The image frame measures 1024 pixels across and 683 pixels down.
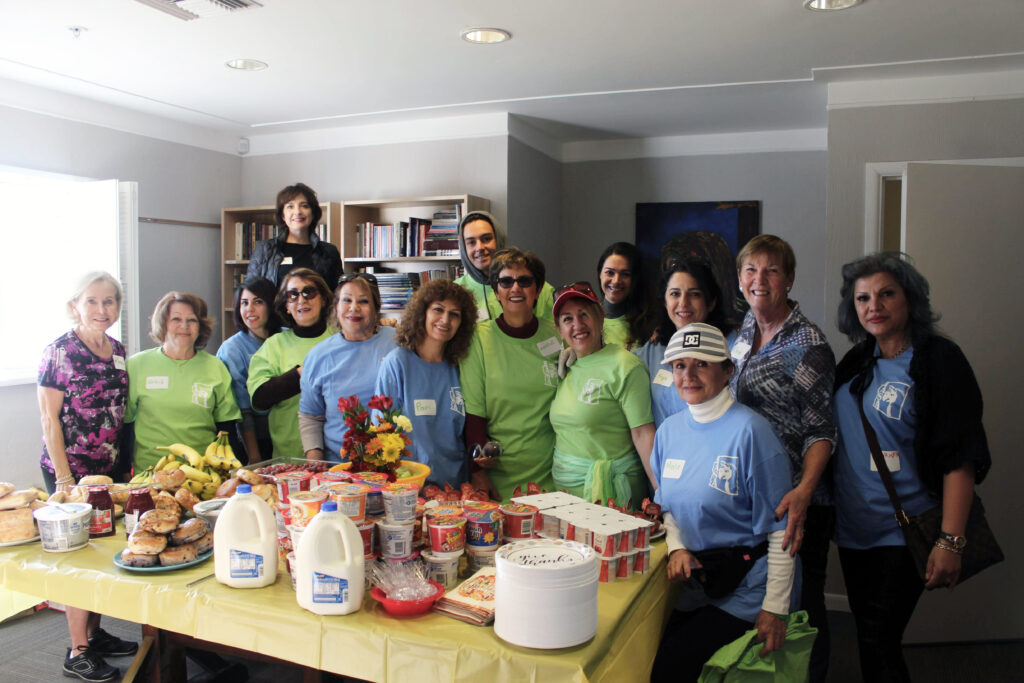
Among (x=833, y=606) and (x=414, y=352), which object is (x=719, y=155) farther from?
(x=414, y=352)

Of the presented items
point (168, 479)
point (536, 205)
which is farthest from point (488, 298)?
point (536, 205)

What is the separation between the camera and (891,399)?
2.28 meters

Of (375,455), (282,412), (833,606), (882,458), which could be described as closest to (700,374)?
(882,458)

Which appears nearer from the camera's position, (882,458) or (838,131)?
(882,458)

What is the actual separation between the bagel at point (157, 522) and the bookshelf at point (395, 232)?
358 centimetres

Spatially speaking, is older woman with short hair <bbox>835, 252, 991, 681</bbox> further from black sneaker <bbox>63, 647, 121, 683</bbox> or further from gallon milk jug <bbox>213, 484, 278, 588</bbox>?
black sneaker <bbox>63, 647, 121, 683</bbox>

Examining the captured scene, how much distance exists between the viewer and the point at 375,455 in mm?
2088

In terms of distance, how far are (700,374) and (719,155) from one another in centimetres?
465

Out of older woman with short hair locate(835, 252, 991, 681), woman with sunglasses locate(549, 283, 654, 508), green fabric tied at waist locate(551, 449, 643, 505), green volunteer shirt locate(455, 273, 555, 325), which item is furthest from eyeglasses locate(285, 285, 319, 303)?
older woman with short hair locate(835, 252, 991, 681)

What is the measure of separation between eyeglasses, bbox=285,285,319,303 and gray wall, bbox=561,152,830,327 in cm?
379

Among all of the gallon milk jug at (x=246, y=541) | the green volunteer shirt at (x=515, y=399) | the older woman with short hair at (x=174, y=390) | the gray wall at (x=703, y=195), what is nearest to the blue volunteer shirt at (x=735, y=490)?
the green volunteer shirt at (x=515, y=399)

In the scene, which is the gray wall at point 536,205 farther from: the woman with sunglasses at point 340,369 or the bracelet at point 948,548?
the bracelet at point 948,548

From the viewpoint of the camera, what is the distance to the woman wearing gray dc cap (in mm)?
1906

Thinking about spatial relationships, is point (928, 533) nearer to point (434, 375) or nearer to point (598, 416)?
point (598, 416)
